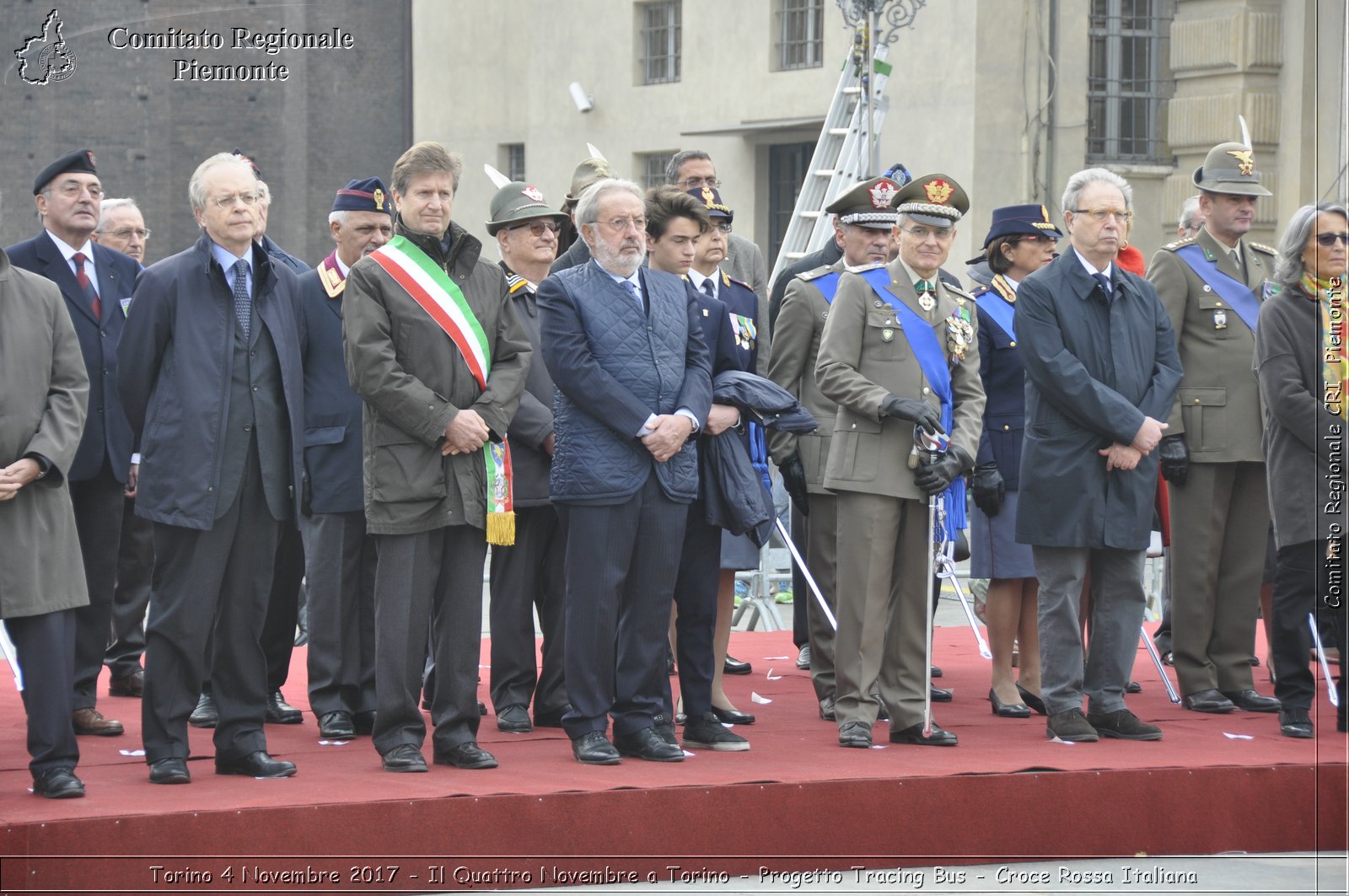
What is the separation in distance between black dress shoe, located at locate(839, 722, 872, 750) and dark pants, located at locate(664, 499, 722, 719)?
1.55 ft

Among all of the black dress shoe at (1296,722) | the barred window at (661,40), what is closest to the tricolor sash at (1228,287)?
the black dress shoe at (1296,722)

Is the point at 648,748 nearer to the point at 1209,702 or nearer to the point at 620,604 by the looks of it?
the point at 620,604

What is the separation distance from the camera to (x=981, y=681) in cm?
866

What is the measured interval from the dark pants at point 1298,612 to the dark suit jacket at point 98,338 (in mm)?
4321

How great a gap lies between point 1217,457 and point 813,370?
Result: 1.66 metres

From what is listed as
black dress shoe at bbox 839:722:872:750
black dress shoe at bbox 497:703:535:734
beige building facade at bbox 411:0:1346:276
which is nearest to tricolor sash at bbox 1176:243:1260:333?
black dress shoe at bbox 839:722:872:750

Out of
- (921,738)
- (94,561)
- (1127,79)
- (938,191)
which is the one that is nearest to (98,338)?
(94,561)

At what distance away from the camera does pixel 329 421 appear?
7.09 m

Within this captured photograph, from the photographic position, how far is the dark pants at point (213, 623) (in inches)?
238

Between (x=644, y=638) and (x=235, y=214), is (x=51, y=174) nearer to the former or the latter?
(x=235, y=214)

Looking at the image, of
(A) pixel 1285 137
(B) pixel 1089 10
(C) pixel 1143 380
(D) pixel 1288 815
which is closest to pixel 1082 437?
(C) pixel 1143 380

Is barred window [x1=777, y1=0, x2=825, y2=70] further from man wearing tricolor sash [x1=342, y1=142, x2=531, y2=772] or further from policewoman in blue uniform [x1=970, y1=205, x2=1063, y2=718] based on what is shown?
man wearing tricolor sash [x1=342, y1=142, x2=531, y2=772]

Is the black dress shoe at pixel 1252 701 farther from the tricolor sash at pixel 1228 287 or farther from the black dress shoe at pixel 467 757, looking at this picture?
the black dress shoe at pixel 467 757

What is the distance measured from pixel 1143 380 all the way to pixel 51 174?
4.17 metres
